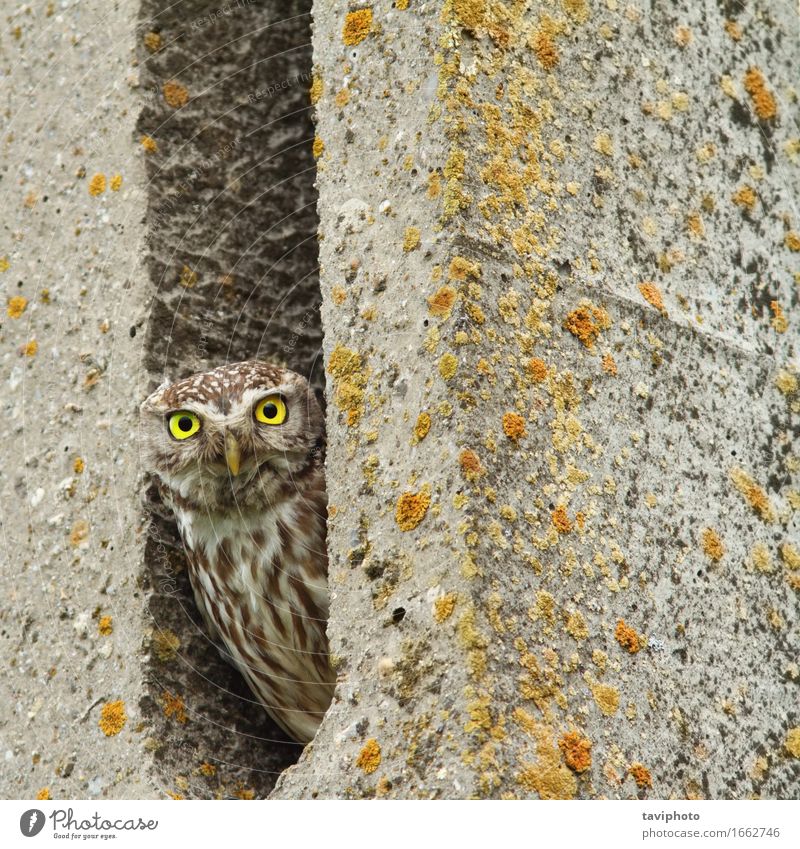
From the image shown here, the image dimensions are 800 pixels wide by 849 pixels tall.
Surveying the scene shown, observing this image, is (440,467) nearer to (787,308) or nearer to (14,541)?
(787,308)

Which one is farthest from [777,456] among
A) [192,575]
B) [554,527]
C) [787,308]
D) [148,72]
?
[148,72]

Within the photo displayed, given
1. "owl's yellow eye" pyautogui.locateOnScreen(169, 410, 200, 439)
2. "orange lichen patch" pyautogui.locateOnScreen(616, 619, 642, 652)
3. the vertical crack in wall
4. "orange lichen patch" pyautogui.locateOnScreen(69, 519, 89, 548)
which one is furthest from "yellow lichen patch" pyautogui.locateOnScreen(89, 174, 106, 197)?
"orange lichen patch" pyautogui.locateOnScreen(616, 619, 642, 652)

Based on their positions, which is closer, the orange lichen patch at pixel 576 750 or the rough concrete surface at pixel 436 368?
the orange lichen patch at pixel 576 750

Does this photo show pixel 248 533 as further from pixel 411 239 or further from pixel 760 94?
pixel 760 94

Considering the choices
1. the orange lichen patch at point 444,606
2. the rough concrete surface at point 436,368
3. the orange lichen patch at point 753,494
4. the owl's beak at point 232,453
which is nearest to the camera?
the orange lichen patch at point 444,606

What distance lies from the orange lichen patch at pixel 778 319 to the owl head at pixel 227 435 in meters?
1.32

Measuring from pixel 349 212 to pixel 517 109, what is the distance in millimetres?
459

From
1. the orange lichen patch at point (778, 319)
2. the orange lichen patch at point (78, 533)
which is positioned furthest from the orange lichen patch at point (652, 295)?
the orange lichen patch at point (78, 533)

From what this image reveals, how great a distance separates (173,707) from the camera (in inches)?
138

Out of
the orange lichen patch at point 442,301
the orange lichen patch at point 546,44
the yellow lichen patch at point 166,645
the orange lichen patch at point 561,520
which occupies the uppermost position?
the orange lichen patch at point 546,44

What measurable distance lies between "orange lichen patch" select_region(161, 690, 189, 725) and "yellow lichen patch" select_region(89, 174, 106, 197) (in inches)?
59.2

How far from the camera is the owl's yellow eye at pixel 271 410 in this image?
12.6 ft

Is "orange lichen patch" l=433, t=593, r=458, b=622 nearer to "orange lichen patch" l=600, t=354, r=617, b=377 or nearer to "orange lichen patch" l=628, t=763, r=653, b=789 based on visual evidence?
"orange lichen patch" l=628, t=763, r=653, b=789

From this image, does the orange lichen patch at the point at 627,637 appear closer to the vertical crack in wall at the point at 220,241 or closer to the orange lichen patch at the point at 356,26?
the vertical crack in wall at the point at 220,241
